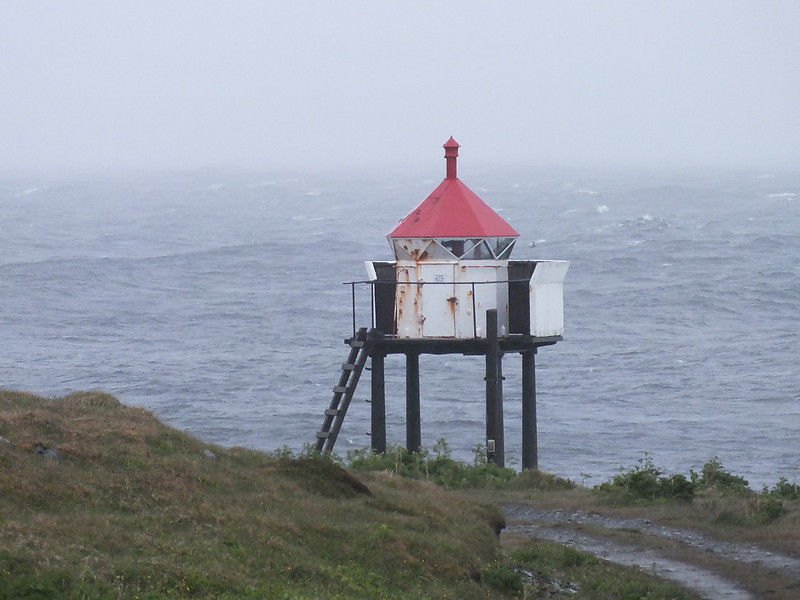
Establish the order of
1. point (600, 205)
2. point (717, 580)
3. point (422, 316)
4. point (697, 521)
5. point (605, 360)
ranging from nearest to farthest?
1. point (717, 580)
2. point (697, 521)
3. point (422, 316)
4. point (605, 360)
5. point (600, 205)

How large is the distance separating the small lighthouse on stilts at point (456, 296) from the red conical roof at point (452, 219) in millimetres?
18

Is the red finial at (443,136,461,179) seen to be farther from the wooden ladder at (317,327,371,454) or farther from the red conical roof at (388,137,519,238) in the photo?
the wooden ladder at (317,327,371,454)

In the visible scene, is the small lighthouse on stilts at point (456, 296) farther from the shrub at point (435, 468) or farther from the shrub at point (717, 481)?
the shrub at point (717, 481)

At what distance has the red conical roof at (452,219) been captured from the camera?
24828 mm

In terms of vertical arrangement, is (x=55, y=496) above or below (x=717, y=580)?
above

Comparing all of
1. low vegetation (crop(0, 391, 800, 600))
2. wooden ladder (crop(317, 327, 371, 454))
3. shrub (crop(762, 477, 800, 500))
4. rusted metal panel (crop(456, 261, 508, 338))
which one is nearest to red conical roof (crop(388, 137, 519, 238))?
rusted metal panel (crop(456, 261, 508, 338))

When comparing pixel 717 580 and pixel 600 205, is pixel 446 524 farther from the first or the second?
pixel 600 205

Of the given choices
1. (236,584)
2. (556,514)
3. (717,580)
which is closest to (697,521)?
(556,514)

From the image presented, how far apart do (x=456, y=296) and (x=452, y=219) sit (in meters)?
1.46

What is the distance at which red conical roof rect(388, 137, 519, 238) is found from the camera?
24828 millimetres

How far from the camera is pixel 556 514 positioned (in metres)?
21.4

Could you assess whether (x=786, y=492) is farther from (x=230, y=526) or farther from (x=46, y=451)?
(x=46, y=451)

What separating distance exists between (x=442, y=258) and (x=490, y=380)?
2.45 m

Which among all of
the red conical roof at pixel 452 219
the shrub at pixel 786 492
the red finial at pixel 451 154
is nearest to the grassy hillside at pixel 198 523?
the shrub at pixel 786 492
